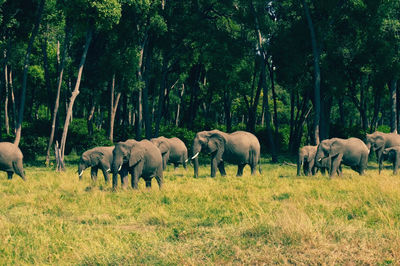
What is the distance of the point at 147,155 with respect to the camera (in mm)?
15570

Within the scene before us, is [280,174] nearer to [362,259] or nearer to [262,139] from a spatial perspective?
[362,259]

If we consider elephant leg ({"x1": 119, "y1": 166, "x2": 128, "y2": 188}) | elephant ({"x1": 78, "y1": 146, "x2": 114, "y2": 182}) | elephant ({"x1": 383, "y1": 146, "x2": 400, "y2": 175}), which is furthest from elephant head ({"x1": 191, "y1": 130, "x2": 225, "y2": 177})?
elephant ({"x1": 383, "y1": 146, "x2": 400, "y2": 175})

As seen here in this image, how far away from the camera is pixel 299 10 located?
32.5 metres

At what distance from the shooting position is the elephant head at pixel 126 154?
589 inches

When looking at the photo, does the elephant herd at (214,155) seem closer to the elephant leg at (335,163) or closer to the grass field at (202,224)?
the elephant leg at (335,163)

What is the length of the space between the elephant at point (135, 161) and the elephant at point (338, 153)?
23.9 ft

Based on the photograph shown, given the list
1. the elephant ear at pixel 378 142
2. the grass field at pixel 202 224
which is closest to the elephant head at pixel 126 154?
→ the grass field at pixel 202 224

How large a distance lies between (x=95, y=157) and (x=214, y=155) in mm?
5300

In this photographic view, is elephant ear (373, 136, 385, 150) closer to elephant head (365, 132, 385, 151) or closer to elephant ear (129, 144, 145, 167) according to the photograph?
elephant head (365, 132, 385, 151)

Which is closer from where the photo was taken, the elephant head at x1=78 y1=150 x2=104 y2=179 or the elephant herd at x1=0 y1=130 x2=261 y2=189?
the elephant herd at x1=0 y1=130 x2=261 y2=189

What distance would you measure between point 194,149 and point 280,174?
4.45 meters

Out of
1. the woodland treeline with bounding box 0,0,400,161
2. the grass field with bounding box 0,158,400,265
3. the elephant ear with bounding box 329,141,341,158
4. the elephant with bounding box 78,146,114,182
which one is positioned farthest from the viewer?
the woodland treeline with bounding box 0,0,400,161

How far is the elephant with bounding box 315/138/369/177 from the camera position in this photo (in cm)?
1952

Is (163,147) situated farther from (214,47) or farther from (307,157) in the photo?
(214,47)
